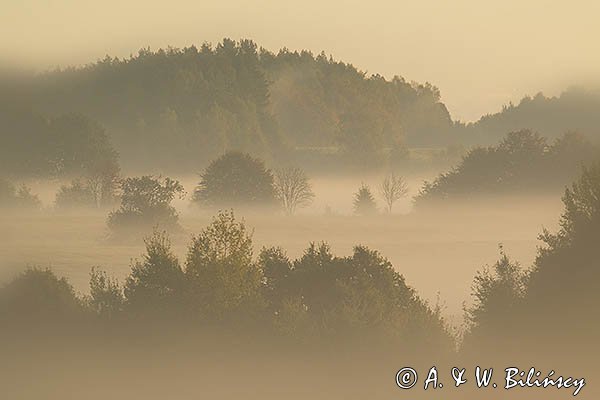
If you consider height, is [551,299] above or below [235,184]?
below

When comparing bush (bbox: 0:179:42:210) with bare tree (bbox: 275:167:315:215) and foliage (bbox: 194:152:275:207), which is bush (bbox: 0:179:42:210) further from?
bare tree (bbox: 275:167:315:215)

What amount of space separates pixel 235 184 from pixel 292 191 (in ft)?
53.9

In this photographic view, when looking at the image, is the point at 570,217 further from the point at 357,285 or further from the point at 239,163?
the point at 239,163

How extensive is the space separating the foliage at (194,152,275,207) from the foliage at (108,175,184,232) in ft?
76.6

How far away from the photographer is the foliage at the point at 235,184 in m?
132

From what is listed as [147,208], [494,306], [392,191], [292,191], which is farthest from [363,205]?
[494,306]

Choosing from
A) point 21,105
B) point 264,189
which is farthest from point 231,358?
point 21,105

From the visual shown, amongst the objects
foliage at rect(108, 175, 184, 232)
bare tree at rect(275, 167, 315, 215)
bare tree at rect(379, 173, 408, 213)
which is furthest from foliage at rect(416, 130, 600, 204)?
foliage at rect(108, 175, 184, 232)

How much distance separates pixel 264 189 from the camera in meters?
136

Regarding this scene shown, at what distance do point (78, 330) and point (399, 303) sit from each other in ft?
48.2

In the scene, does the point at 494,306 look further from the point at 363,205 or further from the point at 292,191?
the point at 292,191

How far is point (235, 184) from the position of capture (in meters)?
135

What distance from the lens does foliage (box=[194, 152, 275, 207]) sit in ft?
435

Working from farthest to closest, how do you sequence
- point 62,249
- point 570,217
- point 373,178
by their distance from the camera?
point 373,178, point 62,249, point 570,217
